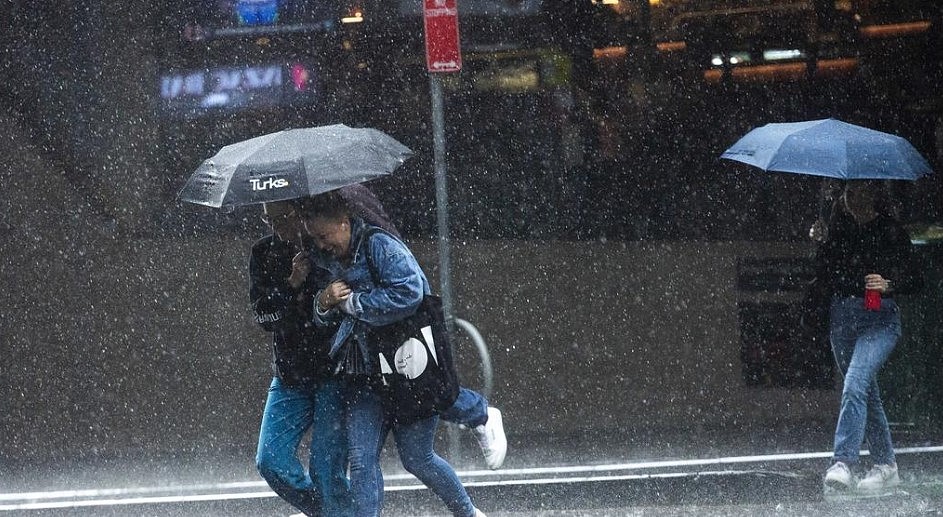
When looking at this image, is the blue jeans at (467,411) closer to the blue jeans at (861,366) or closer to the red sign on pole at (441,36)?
the blue jeans at (861,366)

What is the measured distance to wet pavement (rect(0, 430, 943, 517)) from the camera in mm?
6793

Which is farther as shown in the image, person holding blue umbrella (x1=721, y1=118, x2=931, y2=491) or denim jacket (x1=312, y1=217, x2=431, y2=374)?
person holding blue umbrella (x1=721, y1=118, x2=931, y2=491)

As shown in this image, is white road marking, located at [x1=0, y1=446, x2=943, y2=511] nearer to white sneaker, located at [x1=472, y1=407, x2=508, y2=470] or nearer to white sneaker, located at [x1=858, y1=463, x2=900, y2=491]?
white sneaker, located at [x1=858, y1=463, x2=900, y2=491]

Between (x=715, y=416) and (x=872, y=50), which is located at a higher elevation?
(x=872, y=50)

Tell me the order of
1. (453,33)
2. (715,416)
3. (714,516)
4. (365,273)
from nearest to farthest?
(365,273), (714,516), (453,33), (715,416)

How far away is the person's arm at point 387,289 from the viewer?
4863 millimetres

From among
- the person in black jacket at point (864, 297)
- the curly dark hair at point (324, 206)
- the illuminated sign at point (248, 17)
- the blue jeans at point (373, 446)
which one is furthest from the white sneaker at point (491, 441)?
the illuminated sign at point (248, 17)

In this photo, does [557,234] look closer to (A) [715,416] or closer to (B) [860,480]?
(A) [715,416]

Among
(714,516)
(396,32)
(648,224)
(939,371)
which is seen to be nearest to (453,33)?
(396,32)

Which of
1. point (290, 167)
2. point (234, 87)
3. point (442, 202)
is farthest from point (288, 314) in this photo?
point (234, 87)

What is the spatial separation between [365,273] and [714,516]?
2.60 m

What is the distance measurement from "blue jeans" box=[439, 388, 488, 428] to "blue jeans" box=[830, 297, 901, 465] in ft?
7.33

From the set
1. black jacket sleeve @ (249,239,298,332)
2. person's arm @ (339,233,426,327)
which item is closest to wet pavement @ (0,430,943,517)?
black jacket sleeve @ (249,239,298,332)

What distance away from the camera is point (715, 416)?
29.1ft
